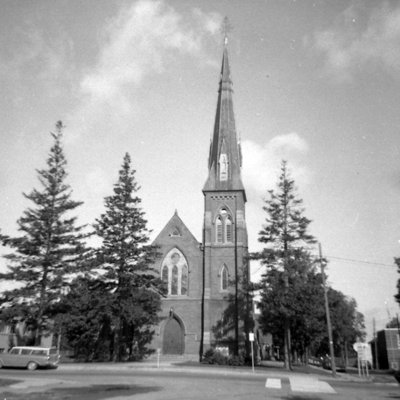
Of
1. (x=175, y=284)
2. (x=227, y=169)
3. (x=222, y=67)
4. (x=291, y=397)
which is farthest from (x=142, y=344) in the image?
(x=222, y=67)

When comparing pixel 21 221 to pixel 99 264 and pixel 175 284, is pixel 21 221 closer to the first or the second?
pixel 99 264

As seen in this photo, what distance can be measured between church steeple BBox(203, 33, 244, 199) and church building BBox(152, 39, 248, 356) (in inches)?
4.2

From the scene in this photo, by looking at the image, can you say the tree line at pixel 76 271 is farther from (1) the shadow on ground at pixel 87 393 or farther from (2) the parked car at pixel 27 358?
(1) the shadow on ground at pixel 87 393

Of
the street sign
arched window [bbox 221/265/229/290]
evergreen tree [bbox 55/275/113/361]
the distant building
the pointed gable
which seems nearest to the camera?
the street sign

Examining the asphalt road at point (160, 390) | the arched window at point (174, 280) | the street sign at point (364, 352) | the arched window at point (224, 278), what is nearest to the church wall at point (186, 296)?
the arched window at point (174, 280)

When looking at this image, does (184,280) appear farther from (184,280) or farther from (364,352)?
(364,352)

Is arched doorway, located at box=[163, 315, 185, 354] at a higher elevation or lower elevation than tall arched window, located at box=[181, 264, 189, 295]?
lower

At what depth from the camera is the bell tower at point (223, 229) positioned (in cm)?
3528

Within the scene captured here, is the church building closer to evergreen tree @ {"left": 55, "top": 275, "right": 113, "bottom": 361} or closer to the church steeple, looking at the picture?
the church steeple

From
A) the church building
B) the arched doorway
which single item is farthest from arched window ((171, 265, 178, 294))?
the arched doorway

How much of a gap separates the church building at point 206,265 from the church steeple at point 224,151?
11 centimetres

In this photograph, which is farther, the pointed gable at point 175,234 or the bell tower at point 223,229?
the pointed gable at point 175,234

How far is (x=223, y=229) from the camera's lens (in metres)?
38.8

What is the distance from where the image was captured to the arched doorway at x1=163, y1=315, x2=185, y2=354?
116 ft
